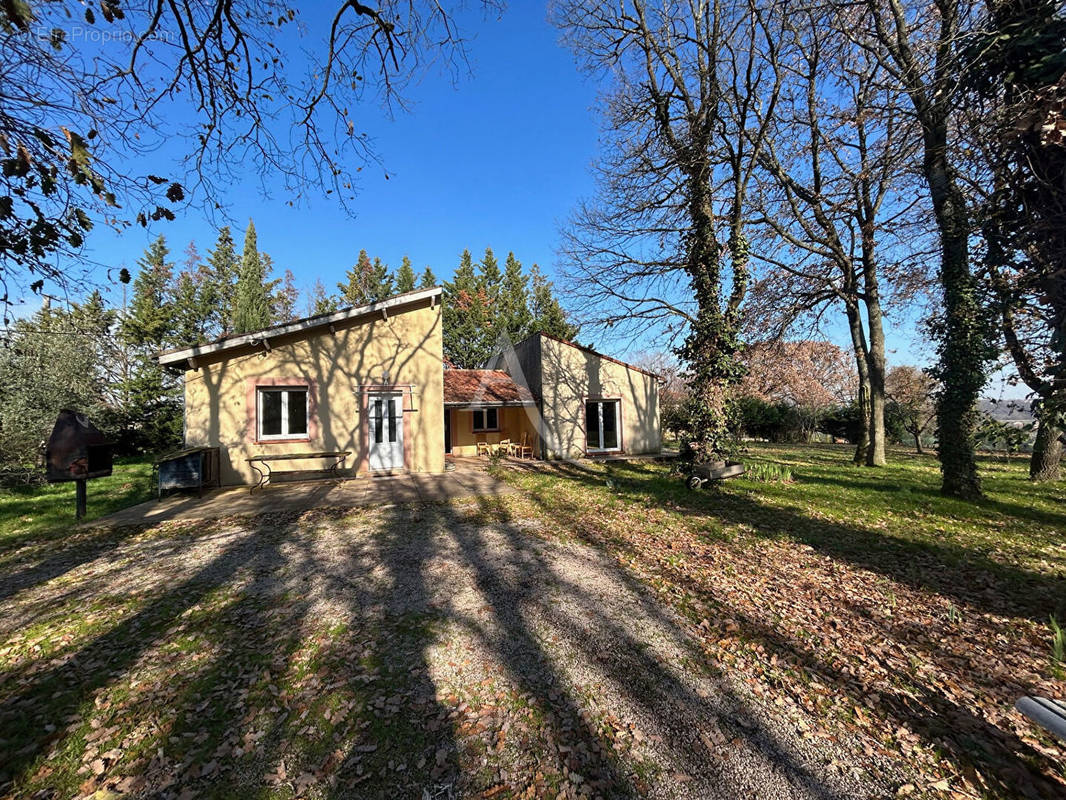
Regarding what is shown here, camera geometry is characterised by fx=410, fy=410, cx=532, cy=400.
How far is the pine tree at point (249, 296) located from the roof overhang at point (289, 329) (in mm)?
17882

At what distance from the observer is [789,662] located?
3.16 meters

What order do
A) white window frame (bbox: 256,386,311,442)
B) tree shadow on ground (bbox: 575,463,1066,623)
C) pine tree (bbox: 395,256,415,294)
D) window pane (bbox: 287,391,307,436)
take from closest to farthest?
tree shadow on ground (bbox: 575,463,1066,623)
white window frame (bbox: 256,386,311,442)
window pane (bbox: 287,391,307,436)
pine tree (bbox: 395,256,415,294)

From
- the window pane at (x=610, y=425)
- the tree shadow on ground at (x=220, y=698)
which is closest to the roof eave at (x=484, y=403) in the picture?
the window pane at (x=610, y=425)

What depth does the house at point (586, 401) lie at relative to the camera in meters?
15.9

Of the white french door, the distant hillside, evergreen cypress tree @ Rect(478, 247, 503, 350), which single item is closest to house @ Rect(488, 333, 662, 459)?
the white french door

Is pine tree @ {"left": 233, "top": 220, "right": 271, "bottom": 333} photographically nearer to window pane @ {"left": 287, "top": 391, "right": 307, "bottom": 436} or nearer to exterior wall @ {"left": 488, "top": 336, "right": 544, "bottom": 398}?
exterior wall @ {"left": 488, "top": 336, "right": 544, "bottom": 398}

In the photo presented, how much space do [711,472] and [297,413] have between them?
33.4 feet

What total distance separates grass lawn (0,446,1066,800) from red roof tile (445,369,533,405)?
33.3ft

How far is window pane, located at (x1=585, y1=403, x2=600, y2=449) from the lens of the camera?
16.8m

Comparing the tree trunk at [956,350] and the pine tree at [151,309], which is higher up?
the pine tree at [151,309]

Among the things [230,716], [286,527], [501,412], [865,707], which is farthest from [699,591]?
[501,412]

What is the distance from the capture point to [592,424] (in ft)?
55.6

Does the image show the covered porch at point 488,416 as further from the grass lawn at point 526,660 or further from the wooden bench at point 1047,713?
the wooden bench at point 1047,713

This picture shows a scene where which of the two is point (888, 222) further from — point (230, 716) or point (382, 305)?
point (230, 716)
